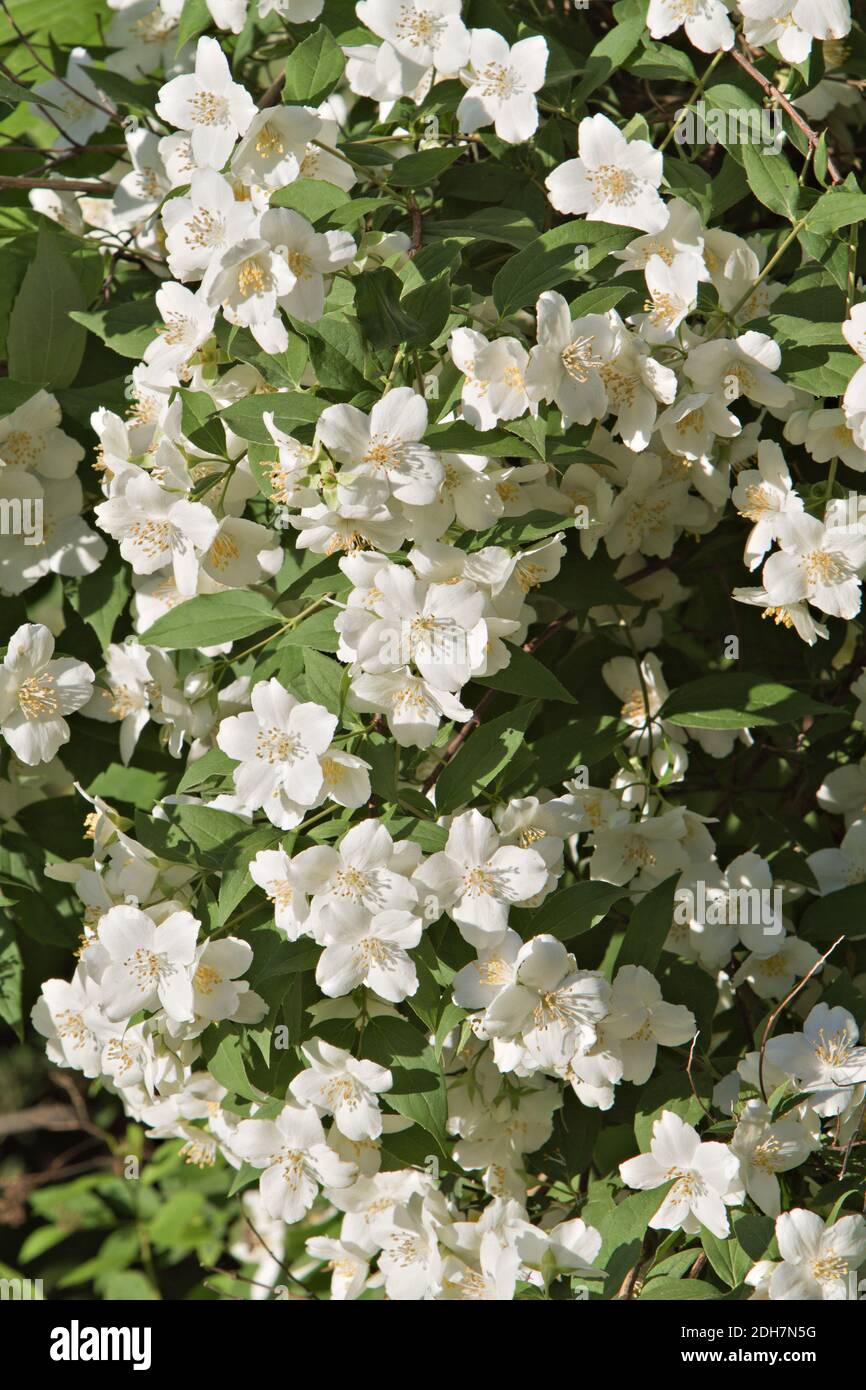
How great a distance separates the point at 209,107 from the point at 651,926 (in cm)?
104

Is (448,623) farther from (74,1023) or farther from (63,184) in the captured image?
(63,184)

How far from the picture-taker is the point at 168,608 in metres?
1.50

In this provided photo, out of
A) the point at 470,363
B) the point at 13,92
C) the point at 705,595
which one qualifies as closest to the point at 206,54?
the point at 13,92

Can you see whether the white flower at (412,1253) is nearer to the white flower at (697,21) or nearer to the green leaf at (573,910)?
the green leaf at (573,910)

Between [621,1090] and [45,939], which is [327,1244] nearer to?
[621,1090]

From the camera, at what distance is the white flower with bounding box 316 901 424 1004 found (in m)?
1.21

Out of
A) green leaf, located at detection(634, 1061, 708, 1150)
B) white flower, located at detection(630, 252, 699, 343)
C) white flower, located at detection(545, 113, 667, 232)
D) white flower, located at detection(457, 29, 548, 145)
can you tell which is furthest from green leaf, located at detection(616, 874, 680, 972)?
white flower, located at detection(457, 29, 548, 145)

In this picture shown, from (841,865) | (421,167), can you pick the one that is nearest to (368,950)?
(841,865)

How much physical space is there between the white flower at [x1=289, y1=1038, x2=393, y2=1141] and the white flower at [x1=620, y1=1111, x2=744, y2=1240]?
1.01 feet

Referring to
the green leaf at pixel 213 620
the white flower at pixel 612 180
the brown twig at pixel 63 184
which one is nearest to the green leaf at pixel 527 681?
the green leaf at pixel 213 620

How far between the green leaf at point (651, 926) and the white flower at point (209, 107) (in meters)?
0.93

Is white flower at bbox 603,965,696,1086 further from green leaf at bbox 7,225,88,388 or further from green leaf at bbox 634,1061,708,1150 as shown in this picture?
green leaf at bbox 7,225,88,388

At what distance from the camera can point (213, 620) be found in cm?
136

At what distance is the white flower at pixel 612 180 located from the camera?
1.32 metres
